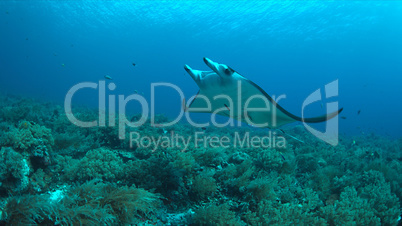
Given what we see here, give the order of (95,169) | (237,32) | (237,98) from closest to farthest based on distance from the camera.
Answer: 1. (95,169)
2. (237,98)
3. (237,32)

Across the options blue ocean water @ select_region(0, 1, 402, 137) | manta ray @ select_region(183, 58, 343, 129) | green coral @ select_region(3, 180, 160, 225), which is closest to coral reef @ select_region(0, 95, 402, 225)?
green coral @ select_region(3, 180, 160, 225)

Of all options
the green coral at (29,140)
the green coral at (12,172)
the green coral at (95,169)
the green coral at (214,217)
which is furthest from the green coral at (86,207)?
the green coral at (29,140)

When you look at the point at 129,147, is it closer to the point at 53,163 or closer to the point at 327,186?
the point at 53,163

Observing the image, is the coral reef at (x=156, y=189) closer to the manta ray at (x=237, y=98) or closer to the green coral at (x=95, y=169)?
the green coral at (x=95, y=169)

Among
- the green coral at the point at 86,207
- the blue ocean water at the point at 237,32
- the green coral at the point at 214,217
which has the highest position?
the blue ocean water at the point at 237,32

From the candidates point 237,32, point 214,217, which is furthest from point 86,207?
point 237,32

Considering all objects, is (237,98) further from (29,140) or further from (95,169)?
(29,140)

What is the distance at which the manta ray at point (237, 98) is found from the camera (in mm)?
3332

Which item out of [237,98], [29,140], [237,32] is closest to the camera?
[29,140]

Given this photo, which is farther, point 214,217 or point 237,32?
point 237,32

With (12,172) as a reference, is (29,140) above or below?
above

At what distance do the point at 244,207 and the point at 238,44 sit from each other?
4839cm

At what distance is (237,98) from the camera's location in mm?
3779

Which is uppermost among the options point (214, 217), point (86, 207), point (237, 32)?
point (237, 32)
